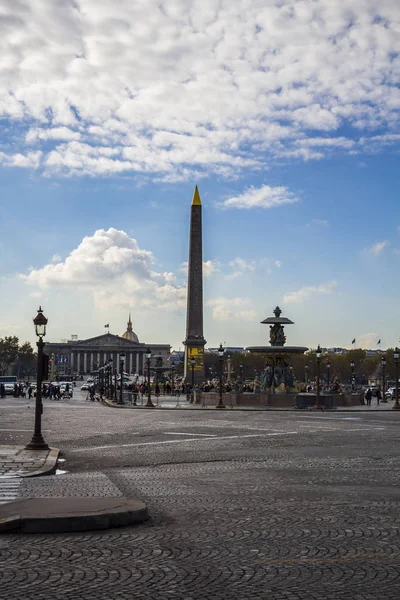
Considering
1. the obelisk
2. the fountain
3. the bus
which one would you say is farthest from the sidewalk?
the bus

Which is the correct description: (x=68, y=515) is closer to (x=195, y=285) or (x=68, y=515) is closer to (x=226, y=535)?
(x=226, y=535)

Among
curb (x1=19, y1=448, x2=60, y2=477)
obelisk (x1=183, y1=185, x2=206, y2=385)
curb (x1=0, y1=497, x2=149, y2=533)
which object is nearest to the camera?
curb (x1=0, y1=497, x2=149, y2=533)

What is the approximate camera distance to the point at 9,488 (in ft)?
38.7

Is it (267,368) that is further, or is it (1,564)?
(267,368)

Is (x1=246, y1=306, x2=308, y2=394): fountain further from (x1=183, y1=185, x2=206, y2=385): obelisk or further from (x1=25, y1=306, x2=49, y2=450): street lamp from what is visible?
(x1=25, y1=306, x2=49, y2=450): street lamp

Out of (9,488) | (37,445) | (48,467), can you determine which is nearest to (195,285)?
(37,445)

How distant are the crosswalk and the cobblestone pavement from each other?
0.19 metres

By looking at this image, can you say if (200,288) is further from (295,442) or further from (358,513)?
(358,513)

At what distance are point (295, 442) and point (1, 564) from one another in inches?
613

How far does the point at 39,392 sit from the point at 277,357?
42.0m

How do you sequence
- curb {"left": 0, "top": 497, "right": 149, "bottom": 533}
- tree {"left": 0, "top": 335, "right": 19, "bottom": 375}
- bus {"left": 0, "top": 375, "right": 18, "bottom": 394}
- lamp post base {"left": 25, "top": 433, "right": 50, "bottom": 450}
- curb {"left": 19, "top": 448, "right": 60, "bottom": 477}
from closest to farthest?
curb {"left": 0, "top": 497, "right": 149, "bottom": 533}, curb {"left": 19, "top": 448, "right": 60, "bottom": 477}, lamp post base {"left": 25, "top": 433, "right": 50, "bottom": 450}, bus {"left": 0, "top": 375, "right": 18, "bottom": 394}, tree {"left": 0, "top": 335, "right": 19, "bottom": 375}

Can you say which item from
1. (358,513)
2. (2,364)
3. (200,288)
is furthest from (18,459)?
(2,364)

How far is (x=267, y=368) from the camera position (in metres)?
61.1

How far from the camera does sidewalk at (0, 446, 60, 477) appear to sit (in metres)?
13.9
